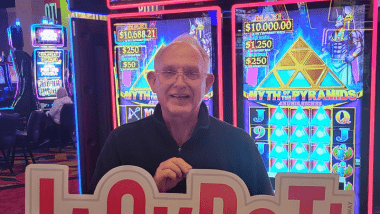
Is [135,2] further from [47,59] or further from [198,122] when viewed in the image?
[47,59]

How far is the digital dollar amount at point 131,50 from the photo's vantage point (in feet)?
6.61

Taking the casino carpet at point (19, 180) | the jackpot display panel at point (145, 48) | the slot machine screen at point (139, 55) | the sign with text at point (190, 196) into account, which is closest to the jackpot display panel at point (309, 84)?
the jackpot display panel at point (145, 48)

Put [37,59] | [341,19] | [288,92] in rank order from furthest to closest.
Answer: [37,59]
[288,92]
[341,19]

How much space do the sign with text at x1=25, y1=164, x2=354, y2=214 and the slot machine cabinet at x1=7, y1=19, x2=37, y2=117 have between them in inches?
265

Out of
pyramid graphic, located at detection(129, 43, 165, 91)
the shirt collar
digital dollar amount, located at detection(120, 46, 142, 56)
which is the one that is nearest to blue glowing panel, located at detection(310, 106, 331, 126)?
the shirt collar

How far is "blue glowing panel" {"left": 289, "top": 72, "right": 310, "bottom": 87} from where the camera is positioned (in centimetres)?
177

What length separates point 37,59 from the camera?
23.2ft

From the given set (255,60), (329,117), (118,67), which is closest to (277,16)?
(255,60)

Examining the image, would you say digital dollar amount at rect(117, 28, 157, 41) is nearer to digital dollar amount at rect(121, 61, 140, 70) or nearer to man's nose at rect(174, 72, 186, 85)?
digital dollar amount at rect(121, 61, 140, 70)

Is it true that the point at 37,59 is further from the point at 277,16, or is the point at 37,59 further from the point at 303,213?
the point at 303,213

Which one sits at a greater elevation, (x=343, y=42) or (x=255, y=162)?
(x=343, y=42)

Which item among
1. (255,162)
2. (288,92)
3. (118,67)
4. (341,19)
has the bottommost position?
(255,162)

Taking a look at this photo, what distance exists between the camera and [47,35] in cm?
718

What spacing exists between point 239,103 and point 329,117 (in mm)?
454
